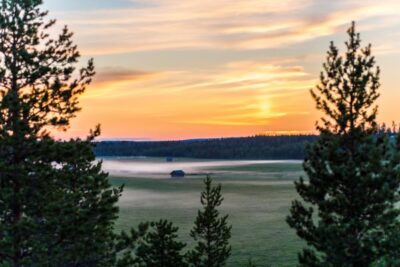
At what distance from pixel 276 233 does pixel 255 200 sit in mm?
49075

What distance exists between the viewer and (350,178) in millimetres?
19297

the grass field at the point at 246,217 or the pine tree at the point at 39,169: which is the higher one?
the pine tree at the point at 39,169

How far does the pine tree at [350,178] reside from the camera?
18906mm

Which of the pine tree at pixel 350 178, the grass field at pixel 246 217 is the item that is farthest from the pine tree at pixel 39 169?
the grass field at pixel 246 217

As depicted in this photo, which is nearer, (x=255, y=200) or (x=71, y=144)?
(x=71, y=144)

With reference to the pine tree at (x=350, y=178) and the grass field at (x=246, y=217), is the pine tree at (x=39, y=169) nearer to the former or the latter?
the pine tree at (x=350, y=178)

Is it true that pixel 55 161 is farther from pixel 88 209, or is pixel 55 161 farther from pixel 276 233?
pixel 276 233

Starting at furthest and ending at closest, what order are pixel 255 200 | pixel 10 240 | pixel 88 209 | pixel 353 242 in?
1. pixel 255 200
2. pixel 353 242
3. pixel 88 209
4. pixel 10 240

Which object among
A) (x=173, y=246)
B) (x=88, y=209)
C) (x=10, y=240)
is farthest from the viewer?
(x=173, y=246)

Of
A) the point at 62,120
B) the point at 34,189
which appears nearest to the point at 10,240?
the point at 34,189

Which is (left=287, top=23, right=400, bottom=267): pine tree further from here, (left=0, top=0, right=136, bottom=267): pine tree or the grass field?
the grass field

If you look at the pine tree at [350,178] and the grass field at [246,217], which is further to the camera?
the grass field at [246,217]

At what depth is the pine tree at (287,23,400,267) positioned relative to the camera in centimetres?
1891

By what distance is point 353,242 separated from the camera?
1880 cm
